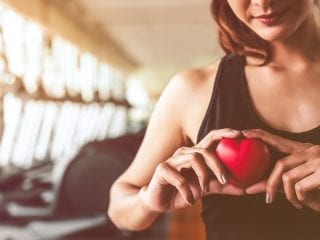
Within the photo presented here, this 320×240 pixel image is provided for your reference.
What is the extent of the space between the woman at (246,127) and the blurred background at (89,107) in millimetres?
110

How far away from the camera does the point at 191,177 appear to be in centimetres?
40

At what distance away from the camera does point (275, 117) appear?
17.0 inches

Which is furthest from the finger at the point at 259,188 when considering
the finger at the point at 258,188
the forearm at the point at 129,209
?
the forearm at the point at 129,209

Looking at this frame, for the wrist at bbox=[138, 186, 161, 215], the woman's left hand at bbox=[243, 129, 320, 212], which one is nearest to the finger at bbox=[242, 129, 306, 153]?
the woman's left hand at bbox=[243, 129, 320, 212]

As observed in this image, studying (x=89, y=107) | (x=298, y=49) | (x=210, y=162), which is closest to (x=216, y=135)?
(x=210, y=162)

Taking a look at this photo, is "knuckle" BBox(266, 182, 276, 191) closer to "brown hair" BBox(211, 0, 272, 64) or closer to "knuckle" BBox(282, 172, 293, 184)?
"knuckle" BBox(282, 172, 293, 184)

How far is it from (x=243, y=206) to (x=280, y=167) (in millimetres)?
64

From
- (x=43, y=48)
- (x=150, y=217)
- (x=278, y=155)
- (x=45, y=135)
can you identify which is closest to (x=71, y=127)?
(x=45, y=135)

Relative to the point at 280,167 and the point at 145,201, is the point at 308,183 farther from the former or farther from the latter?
the point at 145,201

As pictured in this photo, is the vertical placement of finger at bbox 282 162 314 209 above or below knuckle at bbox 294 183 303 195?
above

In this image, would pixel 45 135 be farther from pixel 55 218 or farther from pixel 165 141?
pixel 165 141

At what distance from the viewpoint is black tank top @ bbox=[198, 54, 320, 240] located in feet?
1.34

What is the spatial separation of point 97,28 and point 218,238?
1.02 metres

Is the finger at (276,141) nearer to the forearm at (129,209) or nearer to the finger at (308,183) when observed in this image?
the finger at (308,183)
